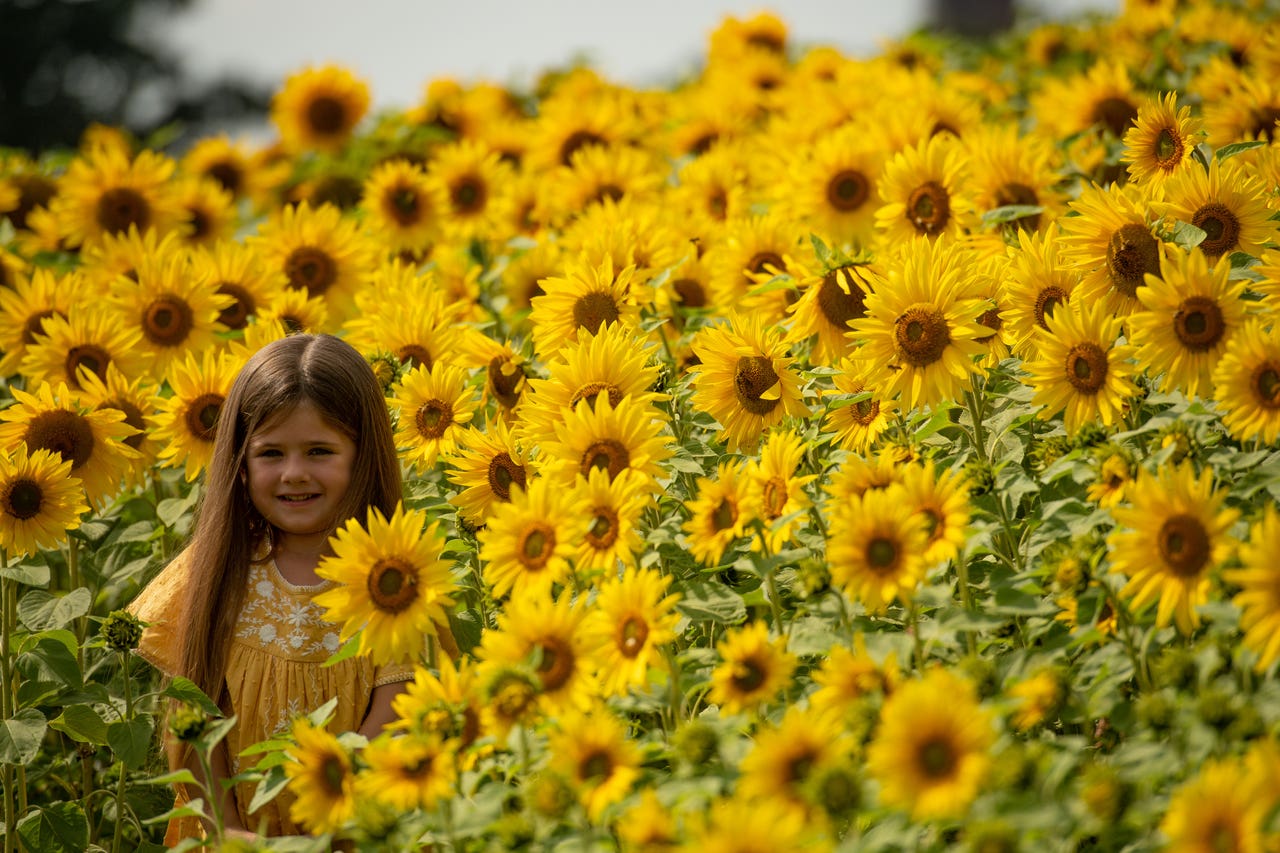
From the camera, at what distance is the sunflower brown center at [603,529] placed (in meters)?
2.80

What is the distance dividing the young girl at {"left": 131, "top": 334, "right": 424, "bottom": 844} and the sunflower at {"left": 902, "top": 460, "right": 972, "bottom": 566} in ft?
4.43

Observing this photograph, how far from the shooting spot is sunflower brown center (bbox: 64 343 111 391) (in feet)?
14.5

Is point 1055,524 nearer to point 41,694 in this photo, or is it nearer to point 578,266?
point 578,266

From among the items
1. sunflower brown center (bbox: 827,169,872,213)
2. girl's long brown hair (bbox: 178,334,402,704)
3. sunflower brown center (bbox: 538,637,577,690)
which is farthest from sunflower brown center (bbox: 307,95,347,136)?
sunflower brown center (bbox: 538,637,577,690)

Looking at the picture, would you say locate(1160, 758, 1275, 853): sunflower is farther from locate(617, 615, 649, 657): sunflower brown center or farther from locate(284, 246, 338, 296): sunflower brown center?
locate(284, 246, 338, 296): sunflower brown center

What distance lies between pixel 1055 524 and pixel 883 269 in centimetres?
→ 90

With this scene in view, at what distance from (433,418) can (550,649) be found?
1.24 m

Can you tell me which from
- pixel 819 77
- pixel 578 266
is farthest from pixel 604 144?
pixel 578 266

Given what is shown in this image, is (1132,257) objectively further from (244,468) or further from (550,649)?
(244,468)

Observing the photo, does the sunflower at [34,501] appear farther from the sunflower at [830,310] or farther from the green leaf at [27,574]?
the sunflower at [830,310]

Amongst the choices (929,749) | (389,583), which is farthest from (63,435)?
(929,749)

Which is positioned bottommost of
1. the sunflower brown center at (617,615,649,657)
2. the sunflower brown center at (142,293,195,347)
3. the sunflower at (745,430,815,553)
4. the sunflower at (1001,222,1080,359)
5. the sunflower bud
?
the sunflower brown center at (617,615,649,657)

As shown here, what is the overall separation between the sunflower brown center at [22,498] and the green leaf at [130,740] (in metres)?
0.62

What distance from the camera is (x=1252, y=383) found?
2693mm
